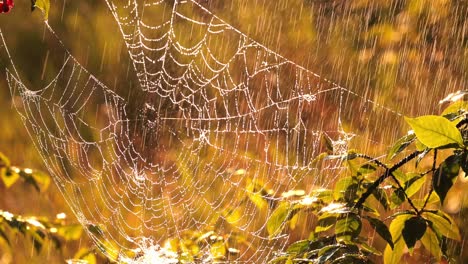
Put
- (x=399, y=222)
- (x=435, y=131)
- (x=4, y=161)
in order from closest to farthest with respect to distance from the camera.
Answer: (x=435, y=131) < (x=399, y=222) < (x=4, y=161)

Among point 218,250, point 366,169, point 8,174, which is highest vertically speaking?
point 366,169

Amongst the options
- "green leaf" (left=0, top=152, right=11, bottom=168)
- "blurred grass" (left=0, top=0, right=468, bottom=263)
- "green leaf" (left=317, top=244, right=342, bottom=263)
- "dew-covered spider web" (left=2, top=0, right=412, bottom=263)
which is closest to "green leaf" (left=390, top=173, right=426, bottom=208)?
"green leaf" (left=317, top=244, right=342, bottom=263)

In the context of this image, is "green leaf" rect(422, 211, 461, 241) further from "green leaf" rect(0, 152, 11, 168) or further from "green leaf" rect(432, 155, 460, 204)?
"green leaf" rect(0, 152, 11, 168)

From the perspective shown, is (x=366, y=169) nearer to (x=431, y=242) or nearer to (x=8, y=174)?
(x=431, y=242)

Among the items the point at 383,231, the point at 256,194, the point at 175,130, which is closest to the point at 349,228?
the point at 383,231

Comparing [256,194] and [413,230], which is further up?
[413,230]

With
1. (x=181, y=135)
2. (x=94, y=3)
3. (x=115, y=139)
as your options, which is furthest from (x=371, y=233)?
(x=94, y=3)

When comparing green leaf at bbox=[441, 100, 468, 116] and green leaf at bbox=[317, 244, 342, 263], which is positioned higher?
green leaf at bbox=[441, 100, 468, 116]
